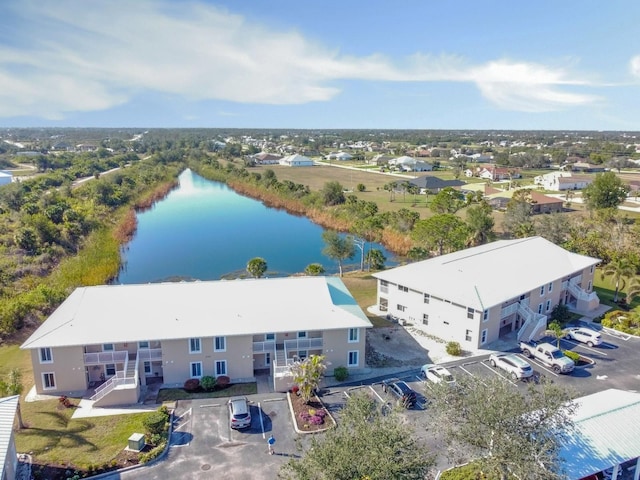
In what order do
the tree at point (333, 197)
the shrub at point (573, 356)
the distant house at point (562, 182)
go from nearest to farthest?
the shrub at point (573, 356), the tree at point (333, 197), the distant house at point (562, 182)

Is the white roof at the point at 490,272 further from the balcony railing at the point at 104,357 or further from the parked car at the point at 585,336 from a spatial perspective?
the balcony railing at the point at 104,357

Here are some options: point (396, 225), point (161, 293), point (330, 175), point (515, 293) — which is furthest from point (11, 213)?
point (330, 175)

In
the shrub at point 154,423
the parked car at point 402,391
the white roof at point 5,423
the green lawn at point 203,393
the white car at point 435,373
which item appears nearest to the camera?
the white roof at point 5,423

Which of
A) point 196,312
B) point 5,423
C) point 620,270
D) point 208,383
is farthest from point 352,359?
point 620,270

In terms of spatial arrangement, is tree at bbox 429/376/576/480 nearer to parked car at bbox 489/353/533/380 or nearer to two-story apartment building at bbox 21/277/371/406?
parked car at bbox 489/353/533/380

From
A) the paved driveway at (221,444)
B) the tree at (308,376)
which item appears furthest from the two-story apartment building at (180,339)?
the paved driveway at (221,444)

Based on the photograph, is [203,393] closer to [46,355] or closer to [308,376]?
[308,376]
